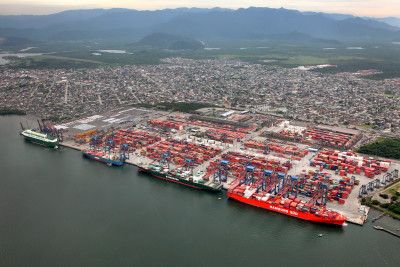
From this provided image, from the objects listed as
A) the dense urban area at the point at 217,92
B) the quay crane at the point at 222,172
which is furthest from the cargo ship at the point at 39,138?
the quay crane at the point at 222,172

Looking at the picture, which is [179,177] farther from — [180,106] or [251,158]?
[180,106]

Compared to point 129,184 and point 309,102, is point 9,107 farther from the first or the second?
point 309,102

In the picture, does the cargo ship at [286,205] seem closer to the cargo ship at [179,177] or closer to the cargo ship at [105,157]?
the cargo ship at [179,177]

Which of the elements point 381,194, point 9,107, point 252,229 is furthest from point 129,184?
point 9,107

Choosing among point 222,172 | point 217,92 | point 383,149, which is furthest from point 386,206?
point 217,92

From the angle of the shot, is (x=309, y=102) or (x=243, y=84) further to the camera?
(x=243, y=84)

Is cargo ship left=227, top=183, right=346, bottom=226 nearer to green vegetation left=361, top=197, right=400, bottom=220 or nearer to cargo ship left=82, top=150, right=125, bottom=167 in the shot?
green vegetation left=361, top=197, right=400, bottom=220
